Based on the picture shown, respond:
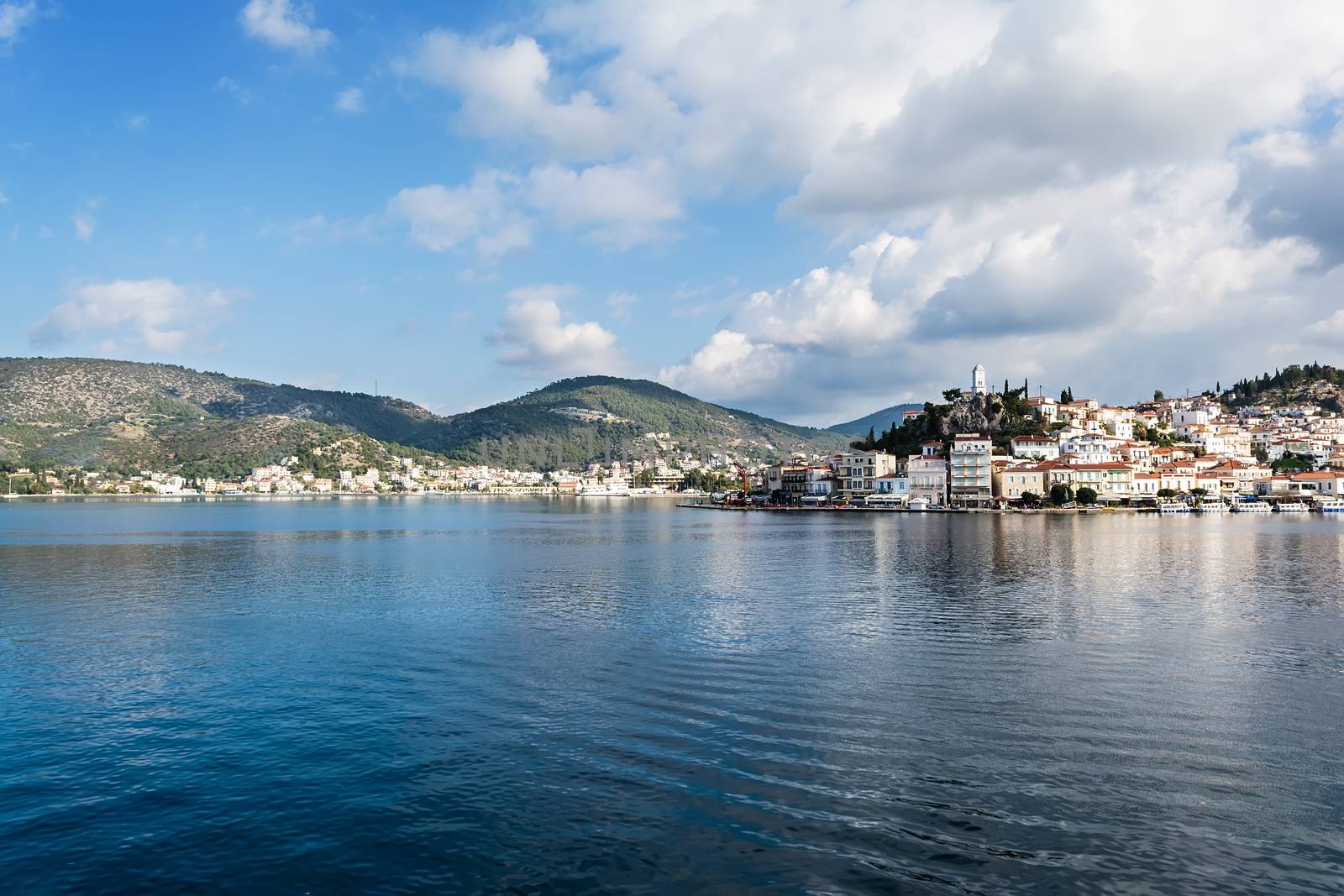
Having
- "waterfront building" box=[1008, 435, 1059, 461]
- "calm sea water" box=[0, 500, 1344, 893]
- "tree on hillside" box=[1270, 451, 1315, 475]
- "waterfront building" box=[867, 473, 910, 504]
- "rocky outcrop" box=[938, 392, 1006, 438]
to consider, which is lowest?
"calm sea water" box=[0, 500, 1344, 893]

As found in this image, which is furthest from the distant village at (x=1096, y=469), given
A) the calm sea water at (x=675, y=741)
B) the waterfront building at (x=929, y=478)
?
the calm sea water at (x=675, y=741)

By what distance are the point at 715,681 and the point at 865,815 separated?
281 inches

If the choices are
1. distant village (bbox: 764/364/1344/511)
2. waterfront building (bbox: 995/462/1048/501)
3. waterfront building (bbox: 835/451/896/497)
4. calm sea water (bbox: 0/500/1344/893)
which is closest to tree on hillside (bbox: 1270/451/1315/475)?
distant village (bbox: 764/364/1344/511)

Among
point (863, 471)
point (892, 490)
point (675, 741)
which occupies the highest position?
point (863, 471)

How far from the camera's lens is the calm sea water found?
9.91 meters

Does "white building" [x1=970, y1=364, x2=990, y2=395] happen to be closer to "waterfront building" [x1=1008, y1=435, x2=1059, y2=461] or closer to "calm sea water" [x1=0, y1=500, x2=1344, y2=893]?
"waterfront building" [x1=1008, y1=435, x2=1059, y2=461]

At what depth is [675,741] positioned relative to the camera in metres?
14.1

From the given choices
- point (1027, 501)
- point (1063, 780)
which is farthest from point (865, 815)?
point (1027, 501)

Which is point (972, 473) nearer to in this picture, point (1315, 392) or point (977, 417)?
point (977, 417)

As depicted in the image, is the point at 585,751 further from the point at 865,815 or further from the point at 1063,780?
the point at 1063,780

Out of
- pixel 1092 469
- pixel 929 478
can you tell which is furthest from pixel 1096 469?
pixel 929 478

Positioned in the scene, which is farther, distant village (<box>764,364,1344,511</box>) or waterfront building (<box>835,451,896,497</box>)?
waterfront building (<box>835,451,896,497</box>)

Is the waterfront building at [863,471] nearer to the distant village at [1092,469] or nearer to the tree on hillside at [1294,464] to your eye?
the distant village at [1092,469]

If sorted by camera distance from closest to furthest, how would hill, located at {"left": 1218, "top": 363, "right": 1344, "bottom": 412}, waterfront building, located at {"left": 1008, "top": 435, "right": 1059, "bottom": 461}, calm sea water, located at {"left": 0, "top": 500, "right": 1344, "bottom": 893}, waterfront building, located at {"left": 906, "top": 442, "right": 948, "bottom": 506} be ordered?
calm sea water, located at {"left": 0, "top": 500, "right": 1344, "bottom": 893}, waterfront building, located at {"left": 906, "top": 442, "right": 948, "bottom": 506}, waterfront building, located at {"left": 1008, "top": 435, "right": 1059, "bottom": 461}, hill, located at {"left": 1218, "top": 363, "right": 1344, "bottom": 412}
